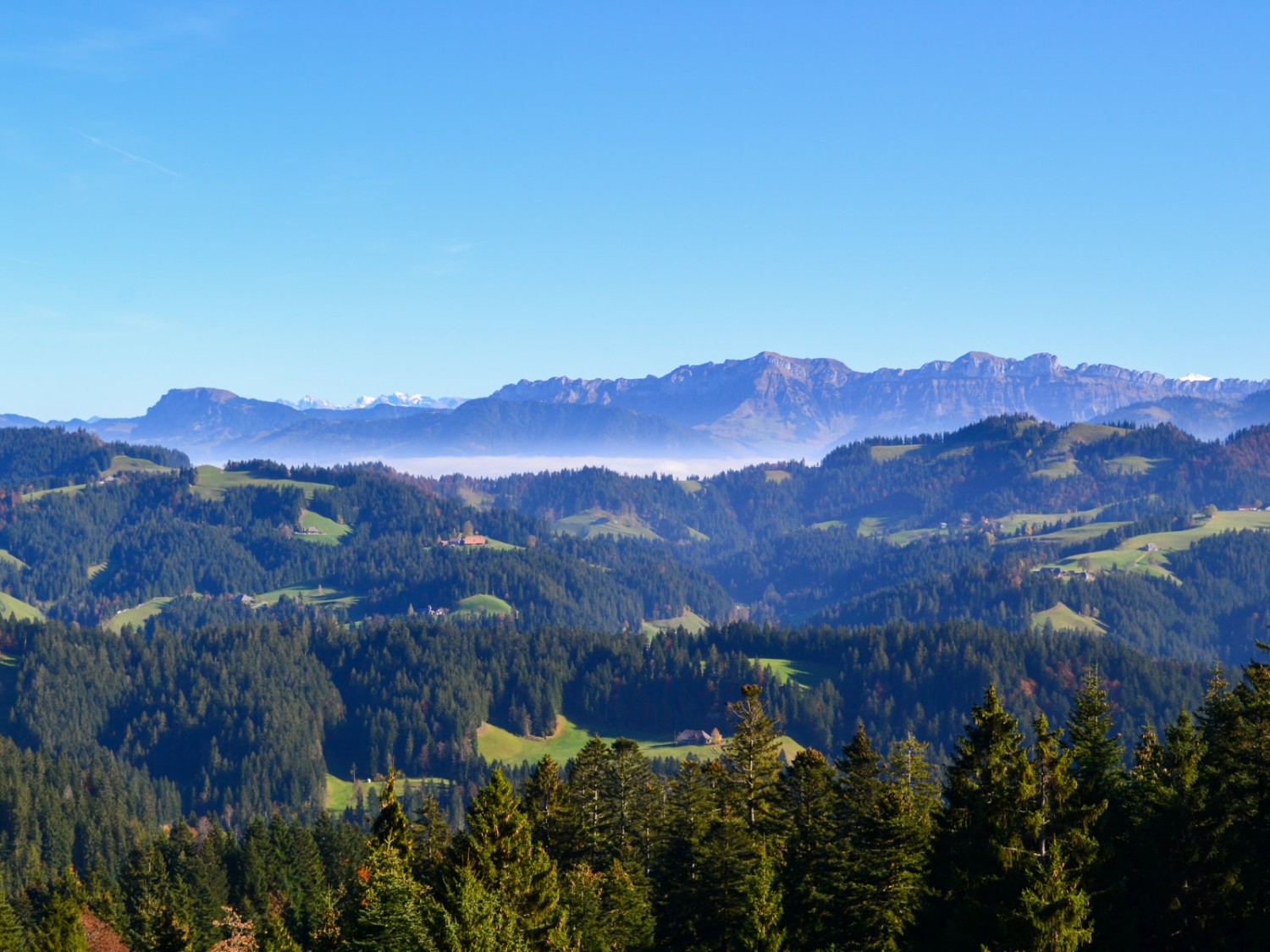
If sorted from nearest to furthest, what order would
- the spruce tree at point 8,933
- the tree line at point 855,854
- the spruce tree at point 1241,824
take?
the tree line at point 855,854 < the spruce tree at point 1241,824 < the spruce tree at point 8,933

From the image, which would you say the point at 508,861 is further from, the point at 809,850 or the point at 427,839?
the point at 427,839

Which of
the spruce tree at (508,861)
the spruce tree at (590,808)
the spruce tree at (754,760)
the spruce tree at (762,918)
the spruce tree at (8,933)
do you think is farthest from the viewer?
the spruce tree at (590,808)

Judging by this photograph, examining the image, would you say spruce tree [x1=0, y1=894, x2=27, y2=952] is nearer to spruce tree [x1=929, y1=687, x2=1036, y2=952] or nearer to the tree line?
the tree line

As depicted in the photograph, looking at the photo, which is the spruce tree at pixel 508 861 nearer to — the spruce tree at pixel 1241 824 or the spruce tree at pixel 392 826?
the spruce tree at pixel 392 826

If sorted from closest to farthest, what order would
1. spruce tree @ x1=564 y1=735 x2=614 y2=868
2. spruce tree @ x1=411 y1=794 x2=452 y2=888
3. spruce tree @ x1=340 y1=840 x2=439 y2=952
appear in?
spruce tree @ x1=340 y1=840 x2=439 y2=952 < spruce tree @ x1=564 y1=735 x2=614 y2=868 < spruce tree @ x1=411 y1=794 x2=452 y2=888

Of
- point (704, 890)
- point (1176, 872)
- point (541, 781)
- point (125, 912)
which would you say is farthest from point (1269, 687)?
point (125, 912)

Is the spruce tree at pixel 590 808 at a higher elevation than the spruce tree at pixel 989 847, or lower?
lower

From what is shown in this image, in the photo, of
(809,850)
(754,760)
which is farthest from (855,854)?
(754,760)

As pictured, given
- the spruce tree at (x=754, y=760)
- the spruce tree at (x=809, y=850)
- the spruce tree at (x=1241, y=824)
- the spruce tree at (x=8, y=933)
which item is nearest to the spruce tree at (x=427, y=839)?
the spruce tree at (x=754, y=760)

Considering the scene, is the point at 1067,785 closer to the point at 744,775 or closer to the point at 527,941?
the point at 527,941

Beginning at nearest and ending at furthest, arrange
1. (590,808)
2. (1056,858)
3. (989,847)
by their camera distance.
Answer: (1056,858), (989,847), (590,808)

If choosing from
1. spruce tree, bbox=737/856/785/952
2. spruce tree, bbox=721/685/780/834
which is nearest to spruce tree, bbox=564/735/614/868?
spruce tree, bbox=721/685/780/834

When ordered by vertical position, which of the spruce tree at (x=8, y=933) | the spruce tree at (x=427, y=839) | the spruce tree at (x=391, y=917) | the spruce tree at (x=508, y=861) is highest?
the spruce tree at (x=391, y=917)

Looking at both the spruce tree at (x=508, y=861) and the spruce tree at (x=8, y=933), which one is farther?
the spruce tree at (x=8, y=933)
